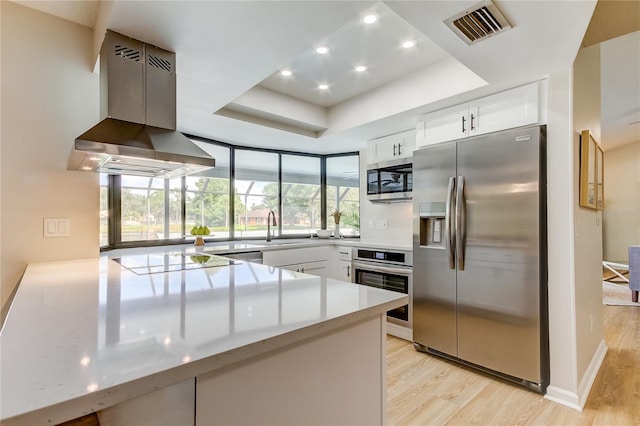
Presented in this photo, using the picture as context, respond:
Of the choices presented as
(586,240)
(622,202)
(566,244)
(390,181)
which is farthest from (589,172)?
(622,202)

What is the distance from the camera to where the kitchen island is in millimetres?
565

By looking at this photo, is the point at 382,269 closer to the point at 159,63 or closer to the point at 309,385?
the point at 309,385

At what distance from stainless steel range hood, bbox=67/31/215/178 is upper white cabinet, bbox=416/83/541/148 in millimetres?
2023

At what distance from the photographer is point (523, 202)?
222 centimetres

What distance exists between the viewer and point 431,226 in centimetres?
291

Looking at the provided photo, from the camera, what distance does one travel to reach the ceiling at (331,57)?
1537mm

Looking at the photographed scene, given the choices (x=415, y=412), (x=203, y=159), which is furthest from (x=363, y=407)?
(x=203, y=159)

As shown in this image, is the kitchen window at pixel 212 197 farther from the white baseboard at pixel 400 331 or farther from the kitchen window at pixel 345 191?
the white baseboard at pixel 400 331

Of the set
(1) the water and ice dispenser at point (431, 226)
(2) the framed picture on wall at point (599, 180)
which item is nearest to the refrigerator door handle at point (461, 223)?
(1) the water and ice dispenser at point (431, 226)

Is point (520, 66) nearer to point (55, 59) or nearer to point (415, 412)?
point (415, 412)

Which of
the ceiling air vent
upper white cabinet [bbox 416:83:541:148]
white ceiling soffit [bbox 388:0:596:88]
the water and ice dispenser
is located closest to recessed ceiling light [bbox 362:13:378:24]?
white ceiling soffit [bbox 388:0:596:88]

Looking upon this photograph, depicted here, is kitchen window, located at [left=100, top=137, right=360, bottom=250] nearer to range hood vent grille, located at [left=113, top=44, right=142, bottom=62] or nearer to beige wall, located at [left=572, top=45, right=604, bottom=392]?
range hood vent grille, located at [left=113, top=44, right=142, bottom=62]

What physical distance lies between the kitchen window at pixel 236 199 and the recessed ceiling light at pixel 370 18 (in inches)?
100

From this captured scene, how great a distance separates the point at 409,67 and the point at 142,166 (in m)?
2.29
